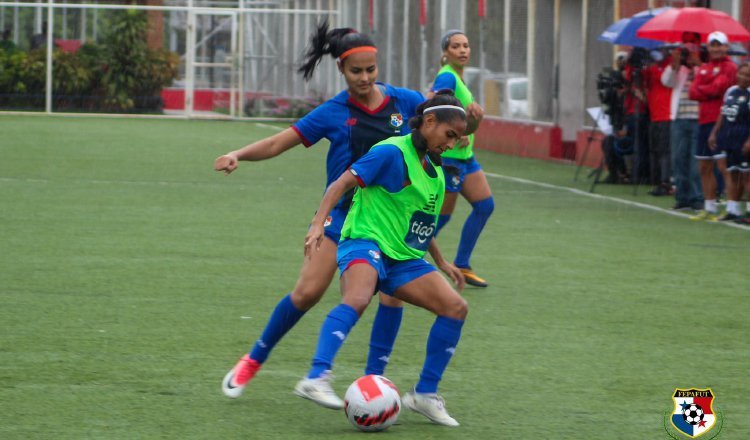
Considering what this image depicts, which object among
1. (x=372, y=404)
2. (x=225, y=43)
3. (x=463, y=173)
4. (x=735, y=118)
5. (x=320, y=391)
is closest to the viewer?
(x=372, y=404)

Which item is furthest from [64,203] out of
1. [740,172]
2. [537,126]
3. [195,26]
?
[195,26]

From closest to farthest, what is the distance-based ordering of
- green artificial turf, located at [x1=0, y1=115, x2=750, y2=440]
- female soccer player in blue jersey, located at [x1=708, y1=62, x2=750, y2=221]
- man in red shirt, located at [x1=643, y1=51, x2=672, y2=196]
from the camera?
green artificial turf, located at [x1=0, y1=115, x2=750, y2=440], female soccer player in blue jersey, located at [x1=708, y1=62, x2=750, y2=221], man in red shirt, located at [x1=643, y1=51, x2=672, y2=196]

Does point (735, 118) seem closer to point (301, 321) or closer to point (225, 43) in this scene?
point (301, 321)

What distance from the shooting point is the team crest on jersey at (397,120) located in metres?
6.96

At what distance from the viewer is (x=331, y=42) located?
698 centimetres

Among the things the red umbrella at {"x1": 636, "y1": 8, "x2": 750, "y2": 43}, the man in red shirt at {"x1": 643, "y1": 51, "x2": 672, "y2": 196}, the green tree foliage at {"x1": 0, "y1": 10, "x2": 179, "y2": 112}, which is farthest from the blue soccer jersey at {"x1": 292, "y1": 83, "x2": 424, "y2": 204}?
the green tree foliage at {"x1": 0, "y1": 10, "x2": 179, "y2": 112}

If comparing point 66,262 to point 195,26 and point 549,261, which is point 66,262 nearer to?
point 549,261

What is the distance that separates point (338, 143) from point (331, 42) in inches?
18.9

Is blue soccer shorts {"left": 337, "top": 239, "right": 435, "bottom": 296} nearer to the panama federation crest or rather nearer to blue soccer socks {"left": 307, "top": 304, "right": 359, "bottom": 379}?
blue soccer socks {"left": 307, "top": 304, "right": 359, "bottom": 379}

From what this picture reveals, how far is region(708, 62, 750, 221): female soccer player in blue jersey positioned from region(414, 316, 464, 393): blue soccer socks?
9.36 meters

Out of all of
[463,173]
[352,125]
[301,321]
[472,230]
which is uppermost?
[352,125]

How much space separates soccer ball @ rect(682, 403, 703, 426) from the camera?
6.18 m

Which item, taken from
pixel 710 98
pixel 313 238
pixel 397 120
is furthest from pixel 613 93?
pixel 313 238

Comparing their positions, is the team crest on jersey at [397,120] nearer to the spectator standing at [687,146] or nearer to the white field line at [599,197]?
the white field line at [599,197]
